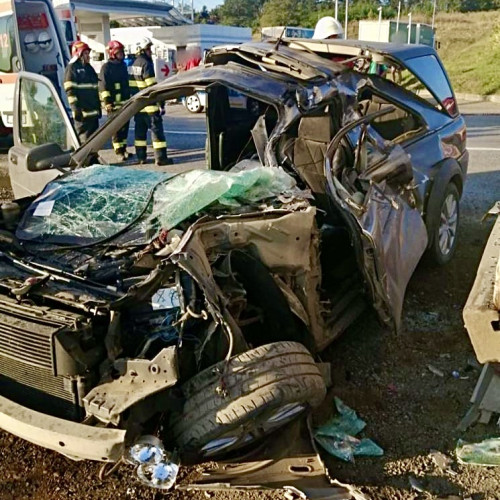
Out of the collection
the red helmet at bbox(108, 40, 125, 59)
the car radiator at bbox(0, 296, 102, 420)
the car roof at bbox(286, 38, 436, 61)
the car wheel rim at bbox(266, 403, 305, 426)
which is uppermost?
the car roof at bbox(286, 38, 436, 61)

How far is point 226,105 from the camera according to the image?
4645mm

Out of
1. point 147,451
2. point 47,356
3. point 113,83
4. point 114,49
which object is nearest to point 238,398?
point 147,451

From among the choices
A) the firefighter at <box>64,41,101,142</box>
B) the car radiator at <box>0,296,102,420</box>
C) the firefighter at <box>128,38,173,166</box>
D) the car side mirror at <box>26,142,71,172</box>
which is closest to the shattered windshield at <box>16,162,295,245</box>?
the car side mirror at <box>26,142,71,172</box>

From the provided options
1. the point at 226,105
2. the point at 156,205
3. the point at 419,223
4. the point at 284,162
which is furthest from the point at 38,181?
the point at 419,223

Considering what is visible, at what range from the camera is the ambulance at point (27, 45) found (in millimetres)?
11250

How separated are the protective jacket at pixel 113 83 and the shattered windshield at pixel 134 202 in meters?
6.00

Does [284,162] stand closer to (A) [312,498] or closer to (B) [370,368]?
(B) [370,368]

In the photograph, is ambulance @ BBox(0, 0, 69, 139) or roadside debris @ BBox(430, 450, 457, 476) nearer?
roadside debris @ BBox(430, 450, 457, 476)

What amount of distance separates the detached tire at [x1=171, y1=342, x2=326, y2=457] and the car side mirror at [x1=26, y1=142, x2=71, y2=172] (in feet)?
7.39

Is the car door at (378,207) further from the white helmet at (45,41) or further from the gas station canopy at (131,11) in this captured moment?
the gas station canopy at (131,11)

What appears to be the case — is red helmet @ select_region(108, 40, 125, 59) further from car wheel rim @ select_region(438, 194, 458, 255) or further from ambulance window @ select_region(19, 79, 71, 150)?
car wheel rim @ select_region(438, 194, 458, 255)

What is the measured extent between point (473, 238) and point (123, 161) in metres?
5.36

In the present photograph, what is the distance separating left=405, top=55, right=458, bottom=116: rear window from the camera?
5102mm

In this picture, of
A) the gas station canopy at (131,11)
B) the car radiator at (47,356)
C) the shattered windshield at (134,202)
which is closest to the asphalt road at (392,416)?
the car radiator at (47,356)
